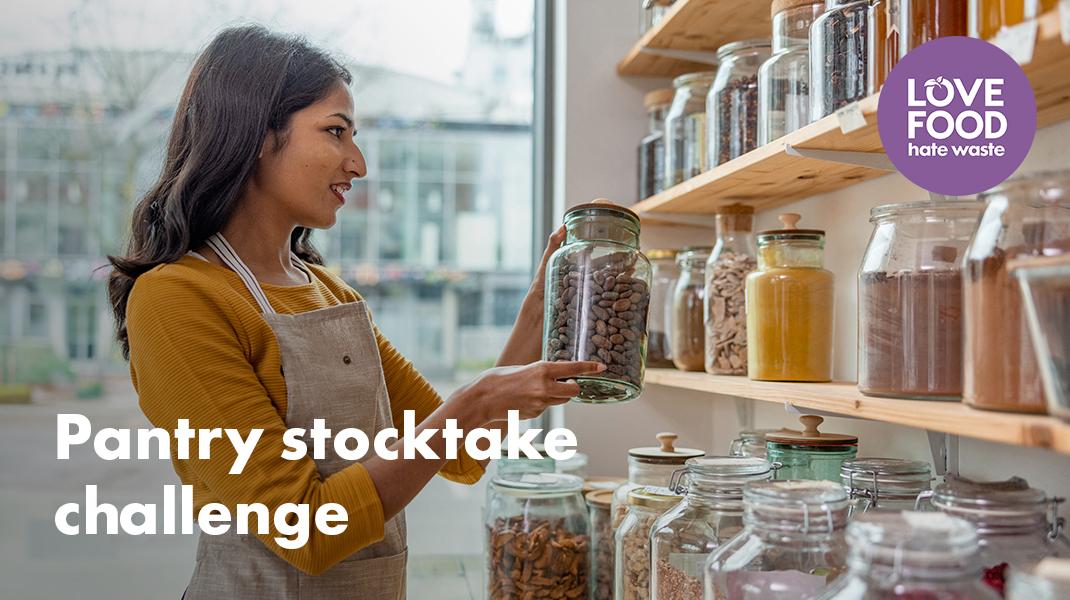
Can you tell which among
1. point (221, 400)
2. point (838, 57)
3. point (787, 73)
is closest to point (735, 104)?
point (787, 73)

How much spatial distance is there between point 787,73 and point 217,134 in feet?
2.74

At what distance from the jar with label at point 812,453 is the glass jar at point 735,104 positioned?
46cm

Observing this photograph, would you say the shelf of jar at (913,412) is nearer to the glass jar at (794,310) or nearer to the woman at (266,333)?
the glass jar at (794,310)

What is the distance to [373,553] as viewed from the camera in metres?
1.47

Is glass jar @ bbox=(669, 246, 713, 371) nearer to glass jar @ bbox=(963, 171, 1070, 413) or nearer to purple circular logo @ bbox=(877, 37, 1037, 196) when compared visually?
purple circular logo @ bbox=(877, 37, 1037, 196)

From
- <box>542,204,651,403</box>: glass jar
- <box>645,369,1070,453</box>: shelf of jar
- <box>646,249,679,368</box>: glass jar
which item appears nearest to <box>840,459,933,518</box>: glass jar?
<box>645,369,1070,453</box>: shelf of jar

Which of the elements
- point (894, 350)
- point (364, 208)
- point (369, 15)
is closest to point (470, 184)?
point (364, 208)

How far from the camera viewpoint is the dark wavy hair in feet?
4.60

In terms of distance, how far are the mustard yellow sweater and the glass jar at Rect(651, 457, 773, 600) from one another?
0.40 m

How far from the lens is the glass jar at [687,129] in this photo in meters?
1.75

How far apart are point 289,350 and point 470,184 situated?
1148 mm

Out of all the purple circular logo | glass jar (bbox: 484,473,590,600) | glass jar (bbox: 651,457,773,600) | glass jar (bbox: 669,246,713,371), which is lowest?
glass jar (bbox: 484,473,590,600)

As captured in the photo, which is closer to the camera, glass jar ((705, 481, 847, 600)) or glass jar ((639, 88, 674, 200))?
glass jar ((705, 481, 847, 600))

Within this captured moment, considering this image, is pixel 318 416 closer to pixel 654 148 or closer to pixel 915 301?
pixel 915 301
